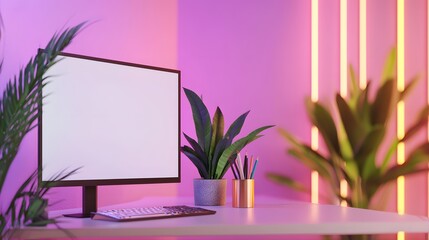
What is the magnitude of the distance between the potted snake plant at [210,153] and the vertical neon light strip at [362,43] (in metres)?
1.26

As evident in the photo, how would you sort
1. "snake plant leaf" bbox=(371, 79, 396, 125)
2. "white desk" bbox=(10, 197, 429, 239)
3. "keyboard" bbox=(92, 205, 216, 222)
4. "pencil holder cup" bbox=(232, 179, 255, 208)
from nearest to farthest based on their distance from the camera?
"white desk" bbox=(10, 197, 429, 239) → "keyboard" bbox=(92, 205, 216, 222) → "pencil holder cup" bbox=(232, 179, 255, 208) → "snake plant leaf" bbox=(371, 79, 396, 125)

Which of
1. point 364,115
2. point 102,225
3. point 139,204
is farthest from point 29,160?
point 364,115

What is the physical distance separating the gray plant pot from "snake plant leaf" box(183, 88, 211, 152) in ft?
0.41

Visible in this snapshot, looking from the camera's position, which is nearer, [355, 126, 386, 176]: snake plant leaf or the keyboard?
the keyboard

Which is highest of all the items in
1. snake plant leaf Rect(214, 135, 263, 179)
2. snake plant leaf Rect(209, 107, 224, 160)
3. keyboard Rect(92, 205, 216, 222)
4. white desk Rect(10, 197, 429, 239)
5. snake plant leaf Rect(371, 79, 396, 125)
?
snake plant leaf Rect(371, 79, 396, 125)

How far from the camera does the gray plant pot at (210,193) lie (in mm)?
1954

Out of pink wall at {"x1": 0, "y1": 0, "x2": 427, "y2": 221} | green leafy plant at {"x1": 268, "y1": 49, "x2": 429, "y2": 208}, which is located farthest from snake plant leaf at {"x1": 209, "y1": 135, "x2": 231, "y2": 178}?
green leafy plant at {"x1": 268, "y1": 49, "x2": 429, "y2": 208}

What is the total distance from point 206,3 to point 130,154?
4.70 ft

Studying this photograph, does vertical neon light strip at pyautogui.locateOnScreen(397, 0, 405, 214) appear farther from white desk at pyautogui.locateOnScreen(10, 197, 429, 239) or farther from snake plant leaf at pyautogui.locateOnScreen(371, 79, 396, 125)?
white desk at pyautogui.locateOnScreen(10, 197, 429, 239)

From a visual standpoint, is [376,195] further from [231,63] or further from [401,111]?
[231,63]

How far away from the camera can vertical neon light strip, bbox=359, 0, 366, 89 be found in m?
3.09

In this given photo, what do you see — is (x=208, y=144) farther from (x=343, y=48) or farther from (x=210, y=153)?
(x=343, y=48)

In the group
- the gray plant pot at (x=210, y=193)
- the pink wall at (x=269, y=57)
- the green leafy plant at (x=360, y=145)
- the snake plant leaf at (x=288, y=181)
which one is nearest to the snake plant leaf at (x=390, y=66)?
the green leafy plant at (x=360, y=145)

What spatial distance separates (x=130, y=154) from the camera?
180cm
